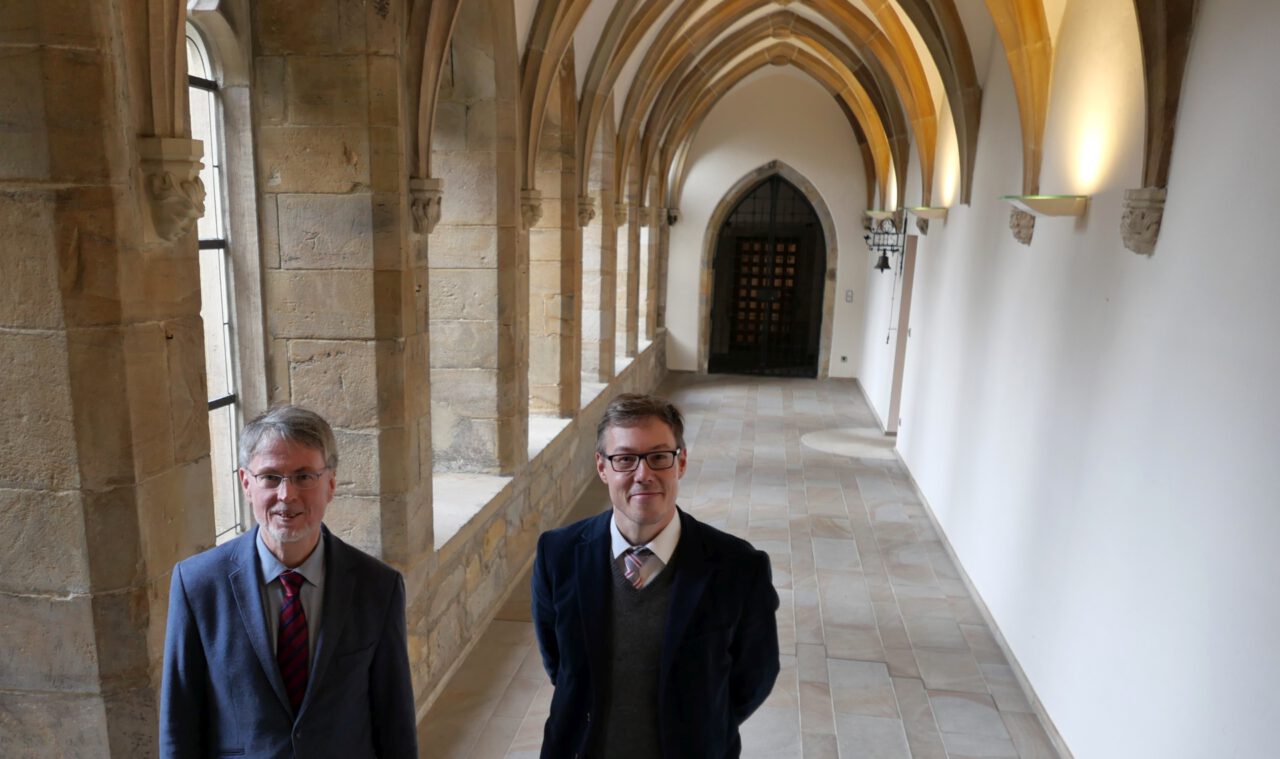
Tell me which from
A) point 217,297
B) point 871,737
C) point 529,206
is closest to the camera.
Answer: point 217,297

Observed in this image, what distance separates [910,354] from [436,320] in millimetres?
4861

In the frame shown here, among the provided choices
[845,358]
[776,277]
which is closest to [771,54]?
[776,277]

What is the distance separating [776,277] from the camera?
41.8 feet

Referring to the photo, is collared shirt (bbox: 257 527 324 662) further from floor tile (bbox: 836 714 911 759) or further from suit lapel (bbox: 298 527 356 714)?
floor tile (bbox: 836 714 911 759)

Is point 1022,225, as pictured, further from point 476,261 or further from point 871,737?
point 476,261

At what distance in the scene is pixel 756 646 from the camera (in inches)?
68.7

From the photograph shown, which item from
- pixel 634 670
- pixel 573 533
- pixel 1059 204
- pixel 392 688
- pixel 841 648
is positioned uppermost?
pixel 1059 204

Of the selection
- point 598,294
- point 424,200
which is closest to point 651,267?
point 598,294

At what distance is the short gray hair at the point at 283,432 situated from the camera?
159 cm

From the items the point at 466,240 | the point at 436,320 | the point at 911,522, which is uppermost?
the point at 466,240

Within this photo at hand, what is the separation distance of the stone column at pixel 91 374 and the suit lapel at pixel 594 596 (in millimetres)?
1080

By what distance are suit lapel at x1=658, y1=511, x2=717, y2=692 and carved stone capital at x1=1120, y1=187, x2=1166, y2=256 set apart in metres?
2.26

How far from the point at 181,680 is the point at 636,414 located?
3.15ft

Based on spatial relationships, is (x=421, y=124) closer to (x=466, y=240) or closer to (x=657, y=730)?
(x=466, y=240)
